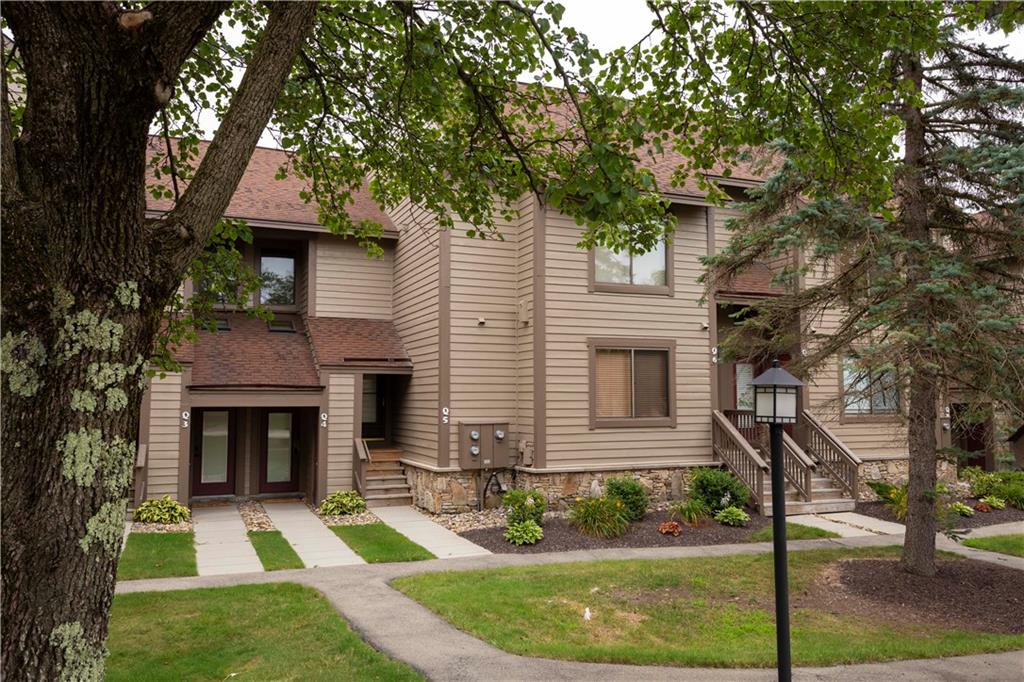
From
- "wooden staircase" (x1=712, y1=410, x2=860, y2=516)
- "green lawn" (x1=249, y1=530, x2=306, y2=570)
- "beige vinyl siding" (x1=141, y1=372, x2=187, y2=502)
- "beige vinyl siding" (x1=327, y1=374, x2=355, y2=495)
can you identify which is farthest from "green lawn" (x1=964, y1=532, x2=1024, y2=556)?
"beige vinyl siding" (x1=141, y1=372, x2=187, y2=502)

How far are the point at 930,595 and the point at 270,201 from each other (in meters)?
14.3

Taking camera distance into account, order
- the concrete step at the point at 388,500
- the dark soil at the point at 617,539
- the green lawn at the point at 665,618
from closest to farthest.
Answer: the green lawn at the point at 665,618 → the dark soil at the point at 617,539 → the concrete step at the point at 388,500

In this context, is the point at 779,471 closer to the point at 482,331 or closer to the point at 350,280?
the point at 482,331

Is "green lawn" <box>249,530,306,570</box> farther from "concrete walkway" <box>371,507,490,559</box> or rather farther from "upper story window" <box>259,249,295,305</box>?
"upper story window" <box>259,249,295,305</box>

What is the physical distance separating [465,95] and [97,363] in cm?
461

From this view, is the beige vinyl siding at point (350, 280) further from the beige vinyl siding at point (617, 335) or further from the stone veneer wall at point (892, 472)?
the stone veneer wall at point (892, 472)

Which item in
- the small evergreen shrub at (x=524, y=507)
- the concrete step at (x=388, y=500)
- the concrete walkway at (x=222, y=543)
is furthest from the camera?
the concrete step at (x=388, y=500)

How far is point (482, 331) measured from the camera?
14008mm

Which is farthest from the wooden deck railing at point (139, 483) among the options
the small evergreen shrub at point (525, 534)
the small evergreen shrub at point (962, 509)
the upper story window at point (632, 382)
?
the small evergreen shrub at point (962, 509)

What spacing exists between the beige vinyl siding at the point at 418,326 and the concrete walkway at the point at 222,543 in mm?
3794

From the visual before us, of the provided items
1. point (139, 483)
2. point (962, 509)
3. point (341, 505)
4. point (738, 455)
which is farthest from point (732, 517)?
point (139, 483)

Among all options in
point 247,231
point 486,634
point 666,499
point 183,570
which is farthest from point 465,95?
point 666,499

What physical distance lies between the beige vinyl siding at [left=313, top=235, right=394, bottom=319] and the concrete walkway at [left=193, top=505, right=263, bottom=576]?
481 cm

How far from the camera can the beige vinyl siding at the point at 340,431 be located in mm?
14641
